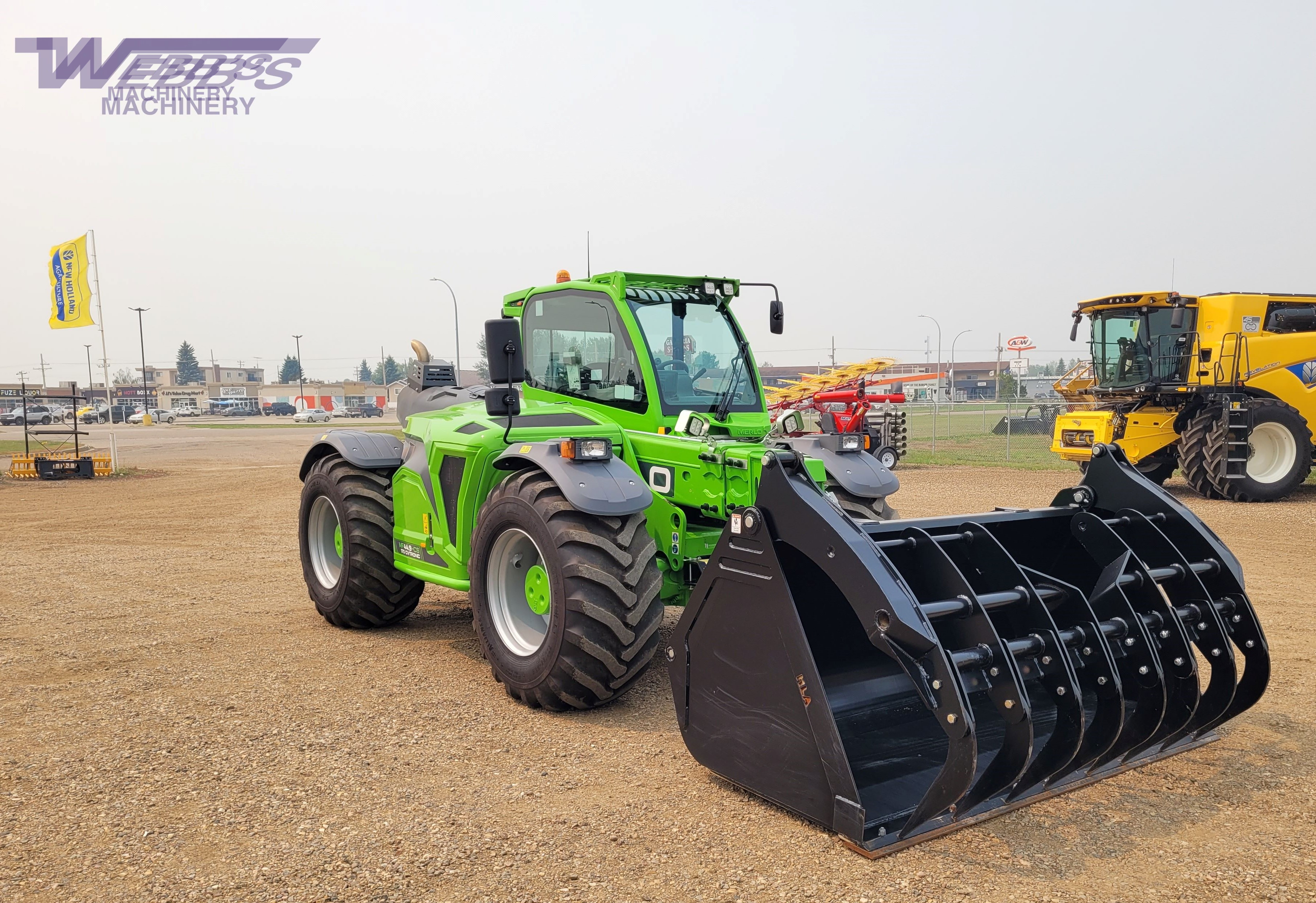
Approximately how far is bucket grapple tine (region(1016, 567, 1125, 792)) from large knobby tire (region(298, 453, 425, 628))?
4348mm

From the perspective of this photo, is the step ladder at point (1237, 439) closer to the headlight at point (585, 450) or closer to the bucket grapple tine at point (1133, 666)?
the bucket grapple tine at point (1133, 666)

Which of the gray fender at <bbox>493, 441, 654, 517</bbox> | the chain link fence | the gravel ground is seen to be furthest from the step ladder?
the gray fender at <bbox>493, 441, 654, 517</bbox>

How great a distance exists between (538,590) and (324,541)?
2884 mm

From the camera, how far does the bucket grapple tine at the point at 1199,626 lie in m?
3.92

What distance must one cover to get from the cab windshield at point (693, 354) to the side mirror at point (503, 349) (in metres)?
0.85

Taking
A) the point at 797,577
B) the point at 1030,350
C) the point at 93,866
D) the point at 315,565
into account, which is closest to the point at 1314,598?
the point at 797,577

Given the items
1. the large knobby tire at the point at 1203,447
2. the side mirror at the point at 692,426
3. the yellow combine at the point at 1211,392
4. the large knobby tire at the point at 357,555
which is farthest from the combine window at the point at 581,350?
the large knobby tire at the point at 1203,447

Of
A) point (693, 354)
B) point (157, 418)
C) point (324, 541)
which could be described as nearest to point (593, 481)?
point (693, 354)

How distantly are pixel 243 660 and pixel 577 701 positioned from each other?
8.31 ft

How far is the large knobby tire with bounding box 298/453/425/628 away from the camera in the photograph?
21.0ft

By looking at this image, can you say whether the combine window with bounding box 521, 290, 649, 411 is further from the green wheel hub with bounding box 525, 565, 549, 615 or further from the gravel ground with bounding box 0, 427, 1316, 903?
the gravel ground with bounding box 0, 427, 1316, 903

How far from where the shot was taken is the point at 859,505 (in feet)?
18.9

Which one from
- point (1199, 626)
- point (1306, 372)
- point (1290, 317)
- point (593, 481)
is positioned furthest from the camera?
point (1290, 317)

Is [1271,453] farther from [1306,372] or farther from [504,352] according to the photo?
[504,352]
